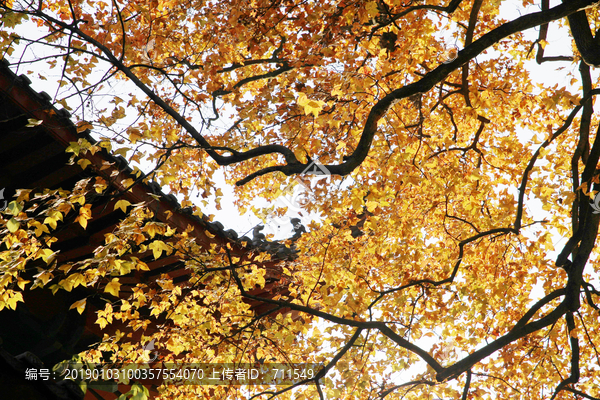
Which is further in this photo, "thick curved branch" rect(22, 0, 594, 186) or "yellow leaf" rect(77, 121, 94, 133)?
"yellow leaf" rect(77, 121, 94, 133)

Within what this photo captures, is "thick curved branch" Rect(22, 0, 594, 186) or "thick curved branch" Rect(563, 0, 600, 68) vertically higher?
"thick curved branch" Rect(563, 0, 600, 68)

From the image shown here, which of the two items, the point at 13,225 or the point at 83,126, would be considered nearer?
the point at 13,225

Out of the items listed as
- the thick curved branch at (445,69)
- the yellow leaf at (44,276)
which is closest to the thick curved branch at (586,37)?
the thick curved branch at (445,69)

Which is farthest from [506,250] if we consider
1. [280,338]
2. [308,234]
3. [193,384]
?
[193,384]

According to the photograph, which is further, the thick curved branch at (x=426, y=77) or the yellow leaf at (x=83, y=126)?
the yellow leaf at (x=83, y=126)

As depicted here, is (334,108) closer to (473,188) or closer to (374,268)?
(473,188)

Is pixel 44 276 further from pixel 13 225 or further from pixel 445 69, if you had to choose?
pixel 445 69

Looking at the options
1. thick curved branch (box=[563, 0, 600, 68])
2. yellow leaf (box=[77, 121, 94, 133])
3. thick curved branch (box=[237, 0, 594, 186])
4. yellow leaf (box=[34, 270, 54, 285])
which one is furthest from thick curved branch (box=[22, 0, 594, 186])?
yellow leaf (box=[34, 270, 54, 285])

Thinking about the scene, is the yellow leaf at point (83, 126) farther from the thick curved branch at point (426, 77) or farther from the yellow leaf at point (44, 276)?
the yellow leaf at point (44, 276)

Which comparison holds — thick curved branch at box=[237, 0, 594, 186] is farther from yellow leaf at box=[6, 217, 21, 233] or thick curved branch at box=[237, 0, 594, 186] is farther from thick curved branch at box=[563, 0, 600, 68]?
yellow leaf at box=[6, 217, 21, 233]

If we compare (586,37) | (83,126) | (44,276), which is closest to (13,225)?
(44,276)

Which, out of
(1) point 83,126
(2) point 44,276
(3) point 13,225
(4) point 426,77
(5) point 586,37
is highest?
(5) point 586,37

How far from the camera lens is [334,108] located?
20.4ft

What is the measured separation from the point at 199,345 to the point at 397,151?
418cm
